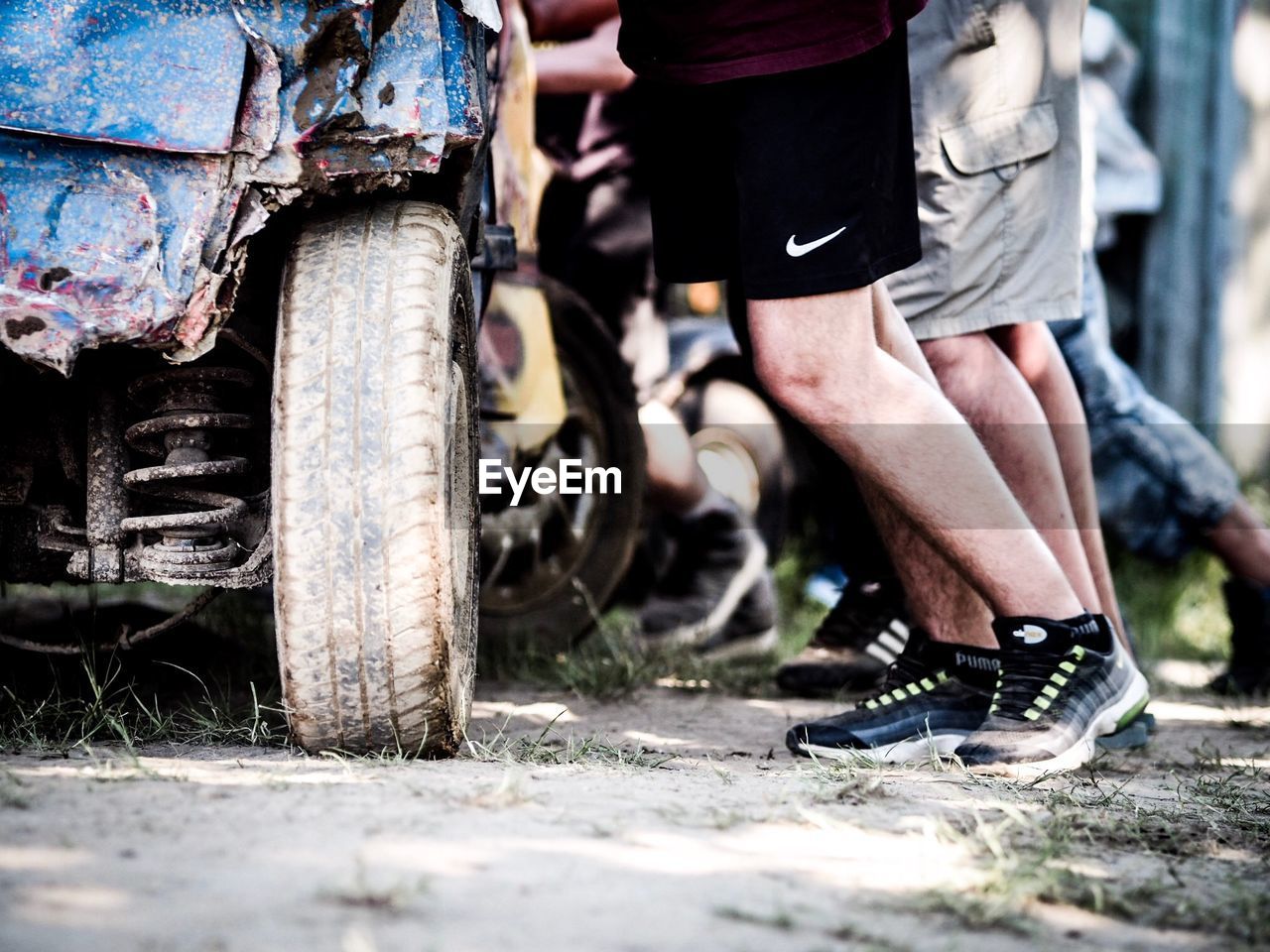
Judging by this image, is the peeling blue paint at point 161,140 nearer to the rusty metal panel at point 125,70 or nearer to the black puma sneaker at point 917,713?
the rusty metal panel at point 125,70

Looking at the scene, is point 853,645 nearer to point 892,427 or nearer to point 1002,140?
point 892,427

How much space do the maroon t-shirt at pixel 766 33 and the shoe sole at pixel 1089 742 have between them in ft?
4.02

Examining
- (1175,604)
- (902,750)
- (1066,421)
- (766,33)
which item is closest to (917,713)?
(902,750)

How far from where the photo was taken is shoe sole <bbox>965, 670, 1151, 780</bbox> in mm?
2305

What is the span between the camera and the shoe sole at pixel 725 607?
394cm

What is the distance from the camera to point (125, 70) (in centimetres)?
179

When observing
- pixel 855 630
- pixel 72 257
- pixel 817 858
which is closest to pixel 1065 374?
pixel 855 630

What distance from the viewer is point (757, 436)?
15.4ft

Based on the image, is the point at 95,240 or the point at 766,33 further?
the point at 766,33

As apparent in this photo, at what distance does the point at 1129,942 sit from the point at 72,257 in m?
1.53

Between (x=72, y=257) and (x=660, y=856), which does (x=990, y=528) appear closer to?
(x=660, y=856)

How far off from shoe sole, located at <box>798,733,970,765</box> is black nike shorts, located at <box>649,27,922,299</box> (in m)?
0.83

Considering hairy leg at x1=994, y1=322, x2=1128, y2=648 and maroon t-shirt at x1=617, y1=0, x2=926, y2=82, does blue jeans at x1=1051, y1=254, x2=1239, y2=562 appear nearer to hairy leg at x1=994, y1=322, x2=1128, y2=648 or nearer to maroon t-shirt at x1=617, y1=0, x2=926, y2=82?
hairy leg at x1=994, y1=322, x2=1128, y2=648

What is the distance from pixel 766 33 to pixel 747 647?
2.22m
